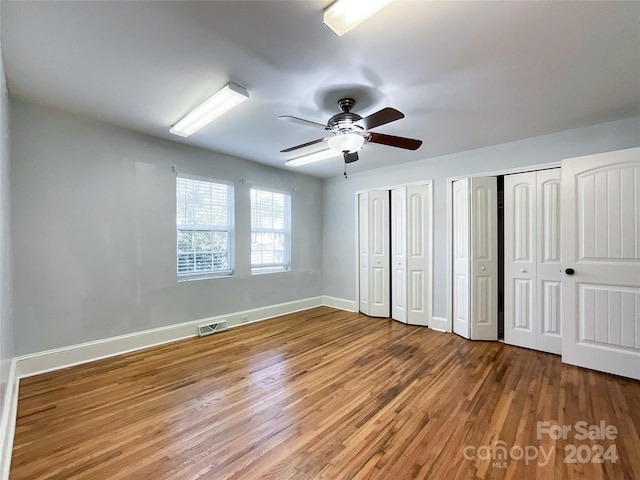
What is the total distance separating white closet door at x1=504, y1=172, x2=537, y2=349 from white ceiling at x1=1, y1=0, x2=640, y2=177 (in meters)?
0.83

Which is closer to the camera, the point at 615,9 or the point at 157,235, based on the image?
the point at 615,9

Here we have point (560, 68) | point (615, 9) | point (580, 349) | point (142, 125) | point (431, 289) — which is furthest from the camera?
point (431, 289)

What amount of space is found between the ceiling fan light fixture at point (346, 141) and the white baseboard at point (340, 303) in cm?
344

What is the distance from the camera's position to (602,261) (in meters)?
2.79

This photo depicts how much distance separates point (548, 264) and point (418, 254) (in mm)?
1617

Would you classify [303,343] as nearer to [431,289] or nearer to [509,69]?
[431,289]

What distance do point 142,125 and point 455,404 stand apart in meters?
4.19

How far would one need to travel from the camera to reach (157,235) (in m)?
3.49

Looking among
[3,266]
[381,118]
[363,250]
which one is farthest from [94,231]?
[363,250]

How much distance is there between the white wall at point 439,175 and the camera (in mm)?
3021

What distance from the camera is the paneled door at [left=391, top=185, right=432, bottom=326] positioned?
4309 millimetres

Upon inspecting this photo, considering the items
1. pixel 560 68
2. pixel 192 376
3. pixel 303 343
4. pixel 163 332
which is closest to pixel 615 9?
pixel 560 68

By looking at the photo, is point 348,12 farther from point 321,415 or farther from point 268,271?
point 268,271

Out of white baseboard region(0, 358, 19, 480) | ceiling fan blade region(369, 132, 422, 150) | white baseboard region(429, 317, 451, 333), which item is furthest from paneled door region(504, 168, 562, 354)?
white baseboard region(0, 358, 19, 480)
